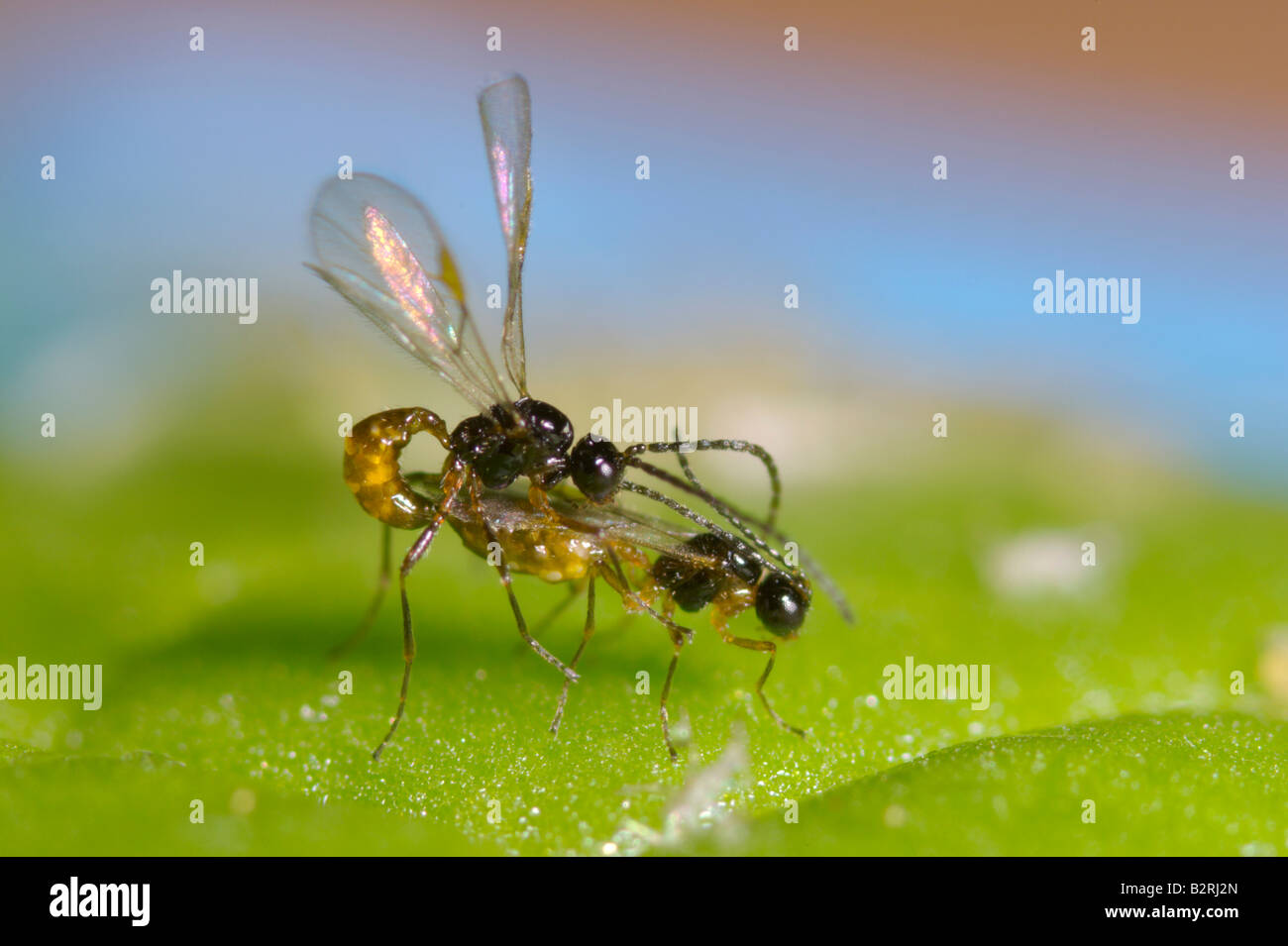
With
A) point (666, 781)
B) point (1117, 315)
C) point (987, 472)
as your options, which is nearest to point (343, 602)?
point (666, 781)

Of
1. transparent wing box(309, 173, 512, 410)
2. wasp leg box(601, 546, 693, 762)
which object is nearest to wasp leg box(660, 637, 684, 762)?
wasp leg box(601, 546, 693, 762)

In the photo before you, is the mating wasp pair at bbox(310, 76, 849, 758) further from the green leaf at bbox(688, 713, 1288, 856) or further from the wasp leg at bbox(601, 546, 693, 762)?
the green leaf at bbox(688, 713, 1288, 856)

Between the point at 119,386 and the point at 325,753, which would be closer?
the point at 325,753

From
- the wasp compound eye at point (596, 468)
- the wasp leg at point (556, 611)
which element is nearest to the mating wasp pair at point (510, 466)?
the wasp compound eye at point (596, 468)

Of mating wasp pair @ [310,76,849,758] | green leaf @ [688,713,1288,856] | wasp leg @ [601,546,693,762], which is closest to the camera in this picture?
green leaf @ [688,713,1288,856]

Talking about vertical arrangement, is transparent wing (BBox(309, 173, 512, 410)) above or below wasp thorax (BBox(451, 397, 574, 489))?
above
